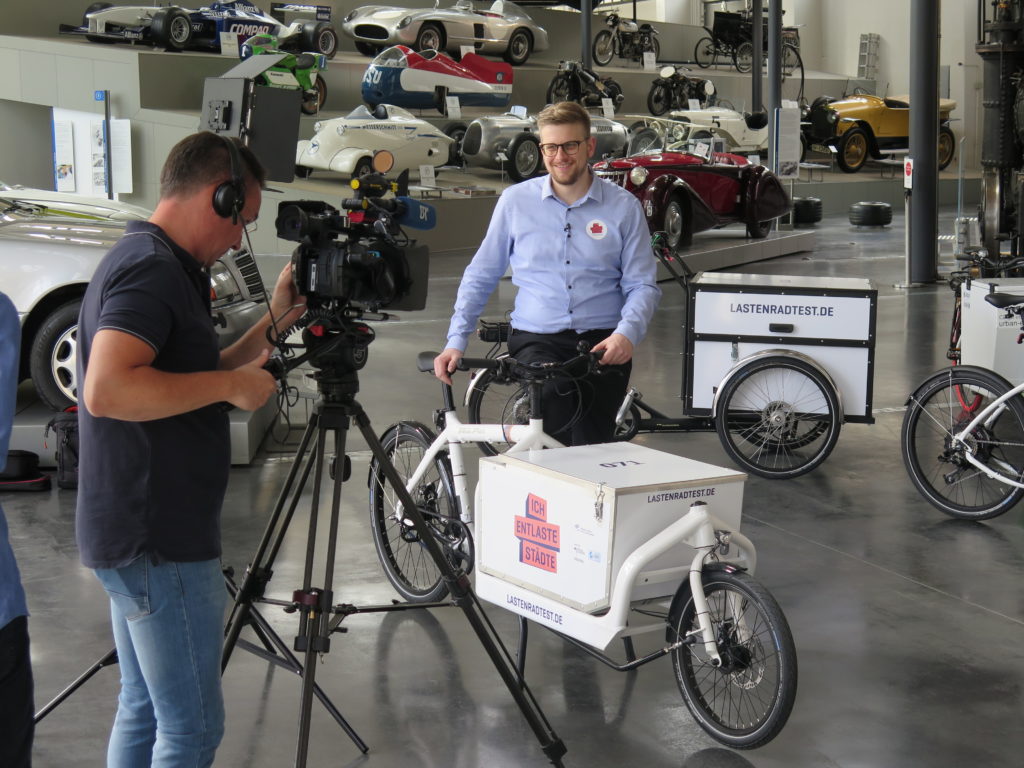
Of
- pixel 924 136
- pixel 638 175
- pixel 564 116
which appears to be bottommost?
pixel 564 116

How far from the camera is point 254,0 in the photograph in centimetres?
2494

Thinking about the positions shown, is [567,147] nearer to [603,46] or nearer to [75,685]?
[75,685]

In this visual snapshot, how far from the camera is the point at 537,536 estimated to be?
12.2 feet

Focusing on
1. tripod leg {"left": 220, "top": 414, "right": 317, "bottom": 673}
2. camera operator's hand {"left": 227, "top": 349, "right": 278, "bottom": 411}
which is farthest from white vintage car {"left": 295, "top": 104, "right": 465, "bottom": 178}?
camera operator's hand {"left": 227, "top": 349, "right": 278, "bottom": 411}

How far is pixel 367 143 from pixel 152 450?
575 inches

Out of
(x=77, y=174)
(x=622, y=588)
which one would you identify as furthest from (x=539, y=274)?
(x=77, y=174)

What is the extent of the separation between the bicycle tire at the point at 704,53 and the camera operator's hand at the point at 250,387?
3087 centimetres

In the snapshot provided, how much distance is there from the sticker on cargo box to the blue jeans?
1.33 metres

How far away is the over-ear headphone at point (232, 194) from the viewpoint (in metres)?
2.42

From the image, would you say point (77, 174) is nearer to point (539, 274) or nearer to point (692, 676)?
point (539, 274)

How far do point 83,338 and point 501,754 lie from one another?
1851 millimetres

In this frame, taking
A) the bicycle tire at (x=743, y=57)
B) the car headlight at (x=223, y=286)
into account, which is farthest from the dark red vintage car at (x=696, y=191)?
the bicycle tire at (x=743, y=57)

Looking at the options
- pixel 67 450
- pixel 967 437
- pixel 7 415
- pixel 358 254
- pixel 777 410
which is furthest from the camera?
pixel 777 410

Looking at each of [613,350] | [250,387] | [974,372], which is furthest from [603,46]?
[250,387]
